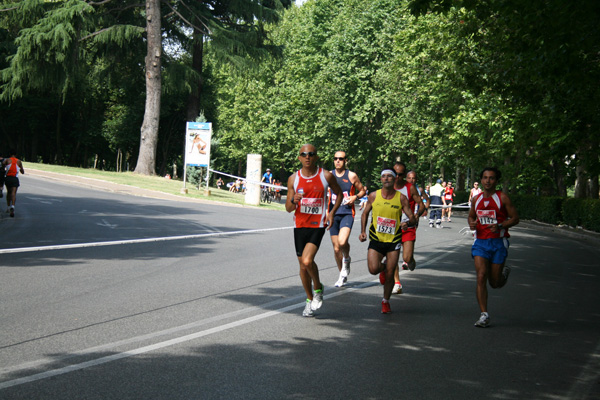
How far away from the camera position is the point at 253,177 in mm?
33656

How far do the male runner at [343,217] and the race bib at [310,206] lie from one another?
95.4 inches

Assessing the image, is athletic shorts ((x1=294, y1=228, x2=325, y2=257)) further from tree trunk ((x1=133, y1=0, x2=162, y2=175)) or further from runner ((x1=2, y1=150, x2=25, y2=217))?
tree trunk ((x1=133, y1=0, x2=162, y2=175))

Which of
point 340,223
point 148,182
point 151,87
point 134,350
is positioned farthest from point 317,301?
point 151,87

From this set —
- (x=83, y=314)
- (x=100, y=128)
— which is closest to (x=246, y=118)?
Answer: (x=100, y=128)

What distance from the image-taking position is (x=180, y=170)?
7994 cm

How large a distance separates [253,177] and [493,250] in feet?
84.3

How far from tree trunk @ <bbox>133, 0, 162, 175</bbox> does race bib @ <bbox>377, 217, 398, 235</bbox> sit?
29391 mm

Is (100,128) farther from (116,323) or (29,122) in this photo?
(116,323)

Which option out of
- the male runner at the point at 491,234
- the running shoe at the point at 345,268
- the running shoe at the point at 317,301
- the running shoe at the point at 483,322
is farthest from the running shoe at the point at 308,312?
the running shoe at the point at 345,268

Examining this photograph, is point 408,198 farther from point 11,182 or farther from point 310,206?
point 11,182

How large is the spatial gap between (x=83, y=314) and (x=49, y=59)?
96.0ft

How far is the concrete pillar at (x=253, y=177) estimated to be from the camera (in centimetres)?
3362

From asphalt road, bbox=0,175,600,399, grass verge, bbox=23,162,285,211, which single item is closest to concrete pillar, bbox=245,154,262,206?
grass verge, bbox=23,162,285,211

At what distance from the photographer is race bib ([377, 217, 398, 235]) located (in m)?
9.02
